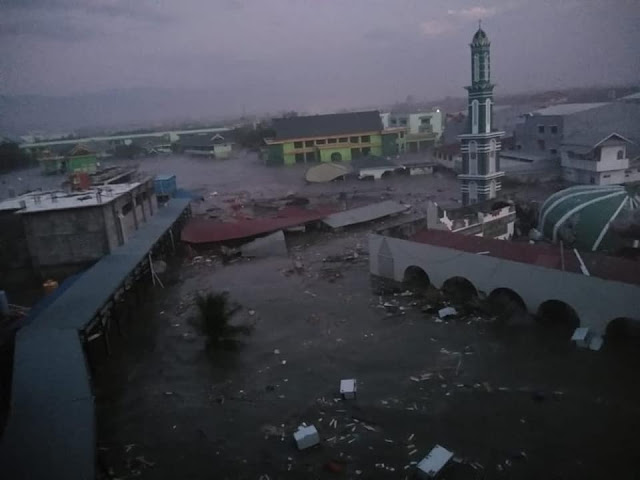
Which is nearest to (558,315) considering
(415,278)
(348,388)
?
(415,278)

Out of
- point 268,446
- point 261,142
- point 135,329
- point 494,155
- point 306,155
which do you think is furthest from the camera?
point 261,142

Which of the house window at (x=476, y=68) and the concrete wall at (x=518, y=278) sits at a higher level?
the house window at (x=476, y=68)

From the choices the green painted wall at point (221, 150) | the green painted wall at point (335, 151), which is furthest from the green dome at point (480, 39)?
the green painted wall at point (221, 150)

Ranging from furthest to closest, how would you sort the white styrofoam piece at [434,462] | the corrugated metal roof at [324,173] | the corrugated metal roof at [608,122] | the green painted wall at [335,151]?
1. the green painted wall at [335,151]
2. the corrugated metal roof at [324,173]
3. the corrugated metal roof at [608,122]
4. the white styrofoam piece at [434,462]

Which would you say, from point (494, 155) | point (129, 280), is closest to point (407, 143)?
point (494, 155)

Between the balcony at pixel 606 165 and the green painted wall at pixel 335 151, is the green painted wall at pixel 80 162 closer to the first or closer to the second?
the green painted wall at pixel 335 151

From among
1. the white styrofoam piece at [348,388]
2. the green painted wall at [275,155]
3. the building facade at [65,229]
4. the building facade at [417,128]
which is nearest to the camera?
the white styrofoam piece at [348,388]

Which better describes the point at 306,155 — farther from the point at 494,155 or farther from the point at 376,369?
the point at 376,369
